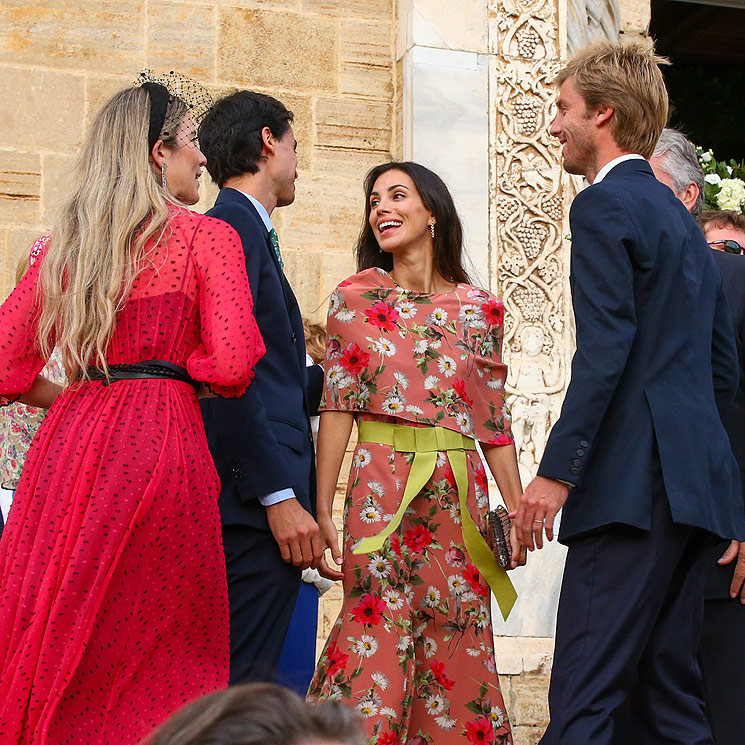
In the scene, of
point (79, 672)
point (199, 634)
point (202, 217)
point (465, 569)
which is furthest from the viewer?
point (465, 569)

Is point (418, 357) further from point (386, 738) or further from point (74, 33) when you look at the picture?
point (74, 33)

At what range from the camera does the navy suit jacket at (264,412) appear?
3375 millimetres

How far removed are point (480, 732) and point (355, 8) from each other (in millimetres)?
4023

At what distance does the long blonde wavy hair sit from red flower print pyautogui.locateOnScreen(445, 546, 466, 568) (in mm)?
1365

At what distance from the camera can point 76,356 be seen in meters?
3.07

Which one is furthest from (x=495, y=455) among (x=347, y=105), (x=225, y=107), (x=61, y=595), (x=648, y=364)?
(x=347, y=105)

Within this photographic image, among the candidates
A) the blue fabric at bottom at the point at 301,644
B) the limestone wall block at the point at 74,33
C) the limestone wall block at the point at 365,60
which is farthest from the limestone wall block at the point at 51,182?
the blue fabric at bottom at the point at 301,644

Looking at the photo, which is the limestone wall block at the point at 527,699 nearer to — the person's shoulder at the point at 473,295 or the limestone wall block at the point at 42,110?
the person's shoulder at the point at 473,295

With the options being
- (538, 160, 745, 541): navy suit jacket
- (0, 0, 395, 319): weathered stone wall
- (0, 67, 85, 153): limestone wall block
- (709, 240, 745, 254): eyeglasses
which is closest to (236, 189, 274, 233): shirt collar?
(538, 160, 745, 541): navy suit jacket

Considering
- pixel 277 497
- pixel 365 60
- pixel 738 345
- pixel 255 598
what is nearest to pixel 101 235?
pixel 277 497

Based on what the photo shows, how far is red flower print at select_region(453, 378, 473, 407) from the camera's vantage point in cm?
408

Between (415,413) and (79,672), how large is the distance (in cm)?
150

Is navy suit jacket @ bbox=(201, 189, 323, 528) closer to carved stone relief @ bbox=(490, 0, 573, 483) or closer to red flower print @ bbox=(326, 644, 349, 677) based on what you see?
red flower print @ bbox=(326, 644, 349, 677)

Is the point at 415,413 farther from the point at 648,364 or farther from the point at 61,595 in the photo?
the point at 61,595
